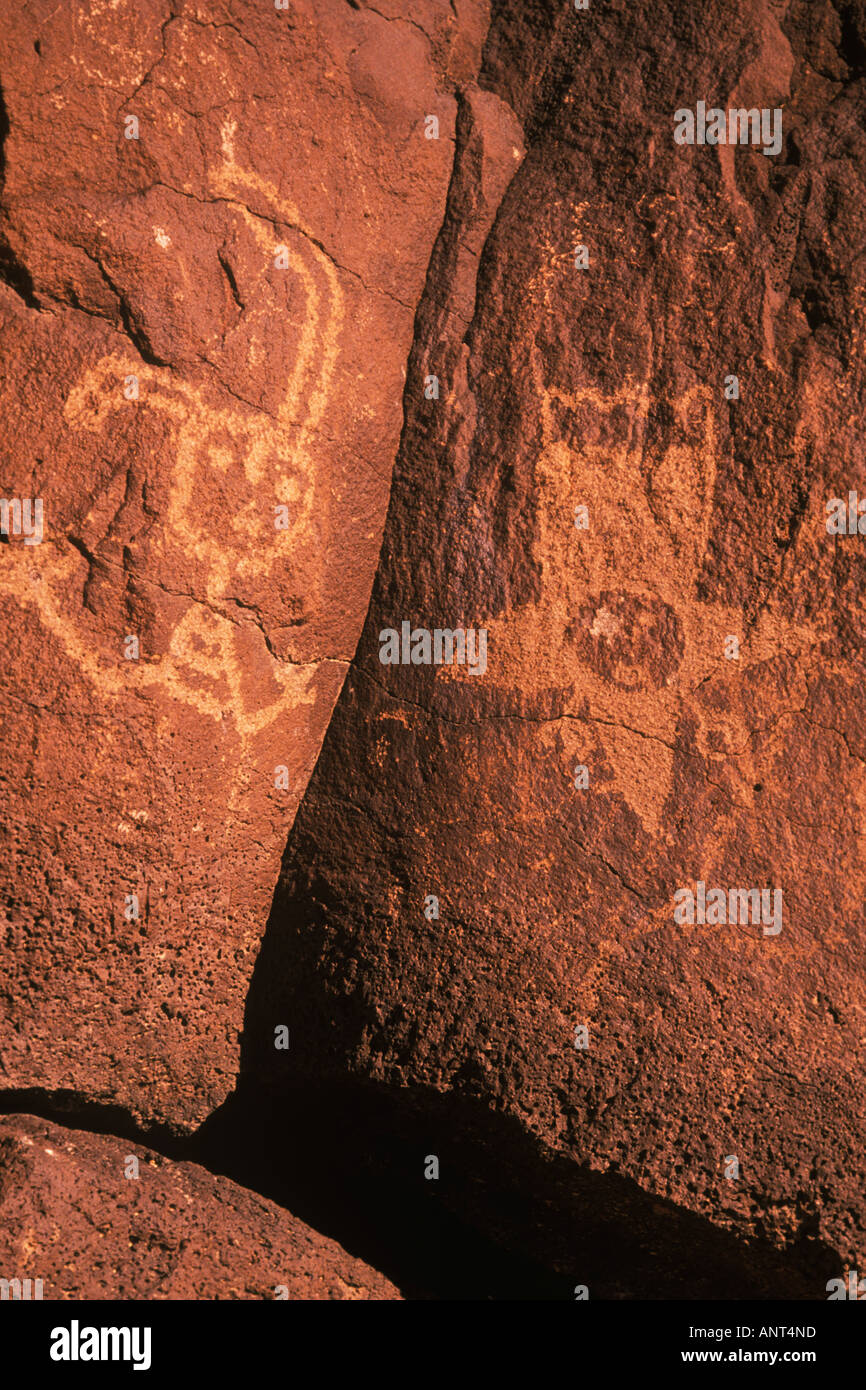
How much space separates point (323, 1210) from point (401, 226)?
5.74ft

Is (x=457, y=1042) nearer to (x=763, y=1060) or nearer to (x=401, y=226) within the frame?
(x=763, y=1060)

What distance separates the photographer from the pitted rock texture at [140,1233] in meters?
1.69

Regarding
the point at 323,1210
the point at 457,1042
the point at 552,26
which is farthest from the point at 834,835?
the point at 552,26

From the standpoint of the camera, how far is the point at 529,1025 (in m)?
1.81

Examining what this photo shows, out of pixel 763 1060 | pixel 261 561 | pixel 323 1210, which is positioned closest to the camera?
pixel 763 1060
